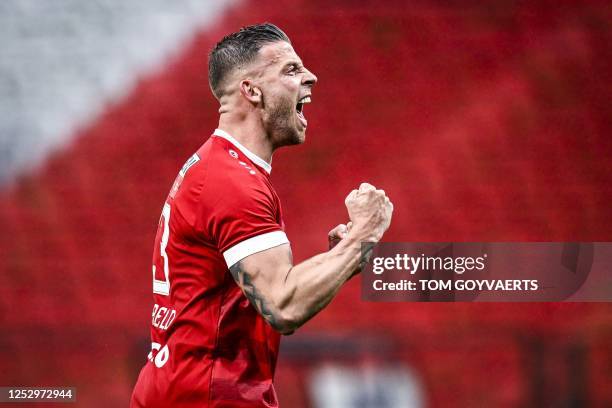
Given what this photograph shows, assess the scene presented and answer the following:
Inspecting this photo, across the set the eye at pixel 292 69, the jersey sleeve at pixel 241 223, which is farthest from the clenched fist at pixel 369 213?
the eye at pixel 292 69

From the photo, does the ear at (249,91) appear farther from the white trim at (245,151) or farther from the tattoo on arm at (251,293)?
the tattoo on arm at (251,293)

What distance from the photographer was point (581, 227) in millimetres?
3508

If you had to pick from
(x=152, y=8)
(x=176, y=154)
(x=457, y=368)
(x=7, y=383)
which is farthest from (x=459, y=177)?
(x=7, y=383)

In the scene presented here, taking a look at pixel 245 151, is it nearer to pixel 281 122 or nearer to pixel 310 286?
pixel 281 122

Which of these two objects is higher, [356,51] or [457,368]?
[356,51]

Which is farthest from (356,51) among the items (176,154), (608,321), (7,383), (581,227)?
(7,383)

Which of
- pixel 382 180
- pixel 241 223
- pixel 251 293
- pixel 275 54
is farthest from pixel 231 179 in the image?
pixel 382 180

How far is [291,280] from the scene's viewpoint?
1508 mm

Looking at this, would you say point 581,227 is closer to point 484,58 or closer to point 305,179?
point 484,58

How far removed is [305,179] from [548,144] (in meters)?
1.08

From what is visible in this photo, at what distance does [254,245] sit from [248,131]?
372 mm

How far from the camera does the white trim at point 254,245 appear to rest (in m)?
1.53

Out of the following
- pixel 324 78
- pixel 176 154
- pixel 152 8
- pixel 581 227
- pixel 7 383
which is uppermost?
pixel 152 8

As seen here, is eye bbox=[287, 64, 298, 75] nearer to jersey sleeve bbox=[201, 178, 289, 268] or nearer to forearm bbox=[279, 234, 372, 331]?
jersey sleeve bbox=[201, 178, 289, 268]
